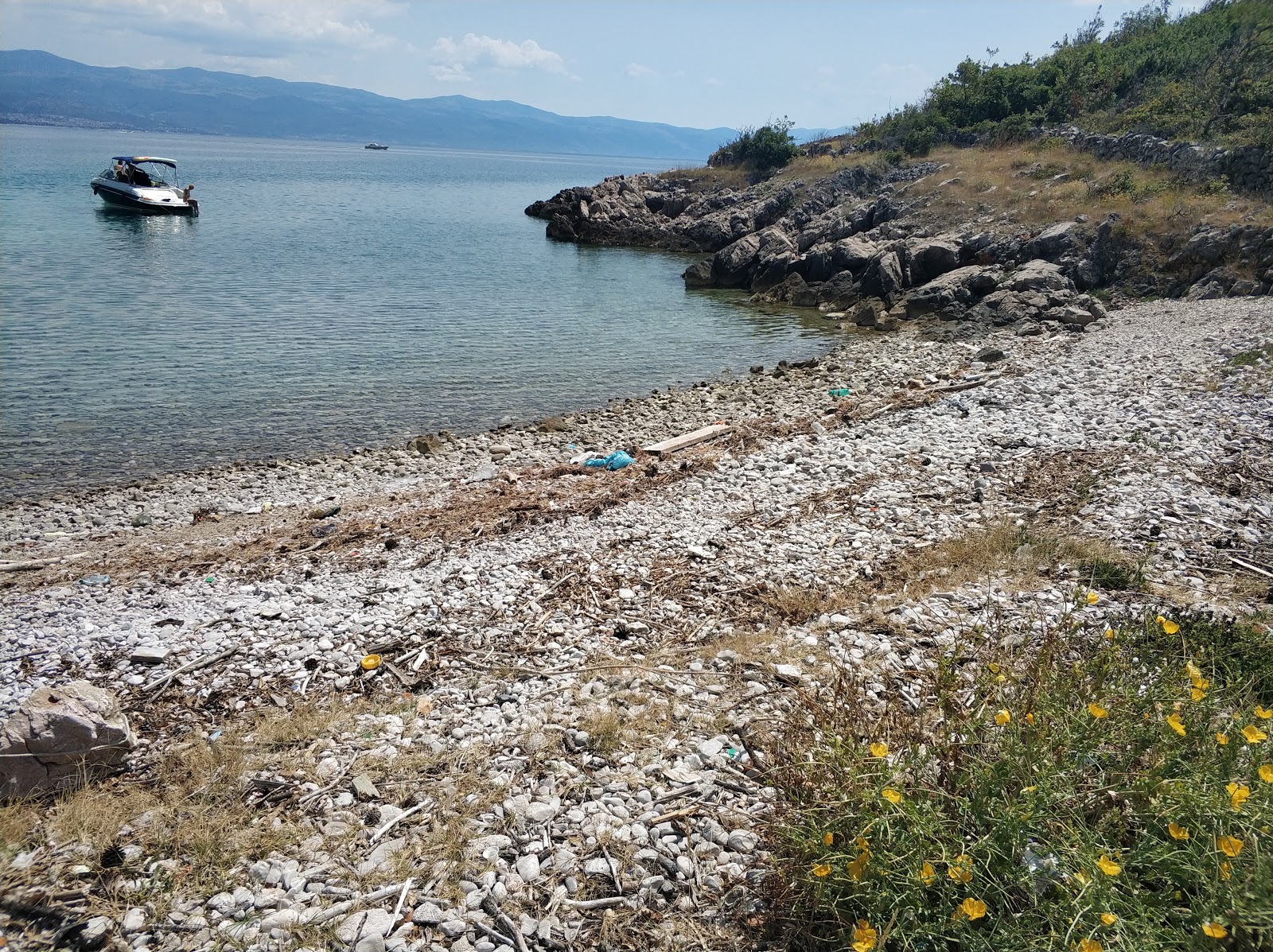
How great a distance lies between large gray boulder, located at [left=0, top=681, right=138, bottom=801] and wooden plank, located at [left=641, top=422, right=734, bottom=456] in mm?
10552

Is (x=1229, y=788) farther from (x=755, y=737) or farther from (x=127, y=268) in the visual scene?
(x=127, y=268)

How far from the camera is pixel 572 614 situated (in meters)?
8.23

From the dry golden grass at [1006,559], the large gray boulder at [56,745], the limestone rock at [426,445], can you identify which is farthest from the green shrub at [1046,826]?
the limestone rock at [426,445]

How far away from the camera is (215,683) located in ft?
A: 23.2

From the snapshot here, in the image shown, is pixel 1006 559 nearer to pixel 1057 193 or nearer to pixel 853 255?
pixel 853 255

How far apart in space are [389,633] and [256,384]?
50.5 ft

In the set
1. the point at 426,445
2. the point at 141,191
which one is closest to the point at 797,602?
the point at 426,445

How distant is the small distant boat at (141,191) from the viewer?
175 ft

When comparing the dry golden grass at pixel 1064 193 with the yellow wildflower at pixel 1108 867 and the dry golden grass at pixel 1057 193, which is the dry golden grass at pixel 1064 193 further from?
the yellow wildflower at pixel 1108 867

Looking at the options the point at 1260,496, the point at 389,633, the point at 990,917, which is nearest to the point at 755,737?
the point at 990,917

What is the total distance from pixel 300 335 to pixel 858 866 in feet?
86.0

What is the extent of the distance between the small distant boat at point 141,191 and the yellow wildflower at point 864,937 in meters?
64.4

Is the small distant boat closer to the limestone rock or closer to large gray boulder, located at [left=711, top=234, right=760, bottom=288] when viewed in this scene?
large gray boulder, located at [left=711, top=234, right=760, bottom=288]

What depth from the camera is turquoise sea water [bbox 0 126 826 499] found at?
17625 millimetres
